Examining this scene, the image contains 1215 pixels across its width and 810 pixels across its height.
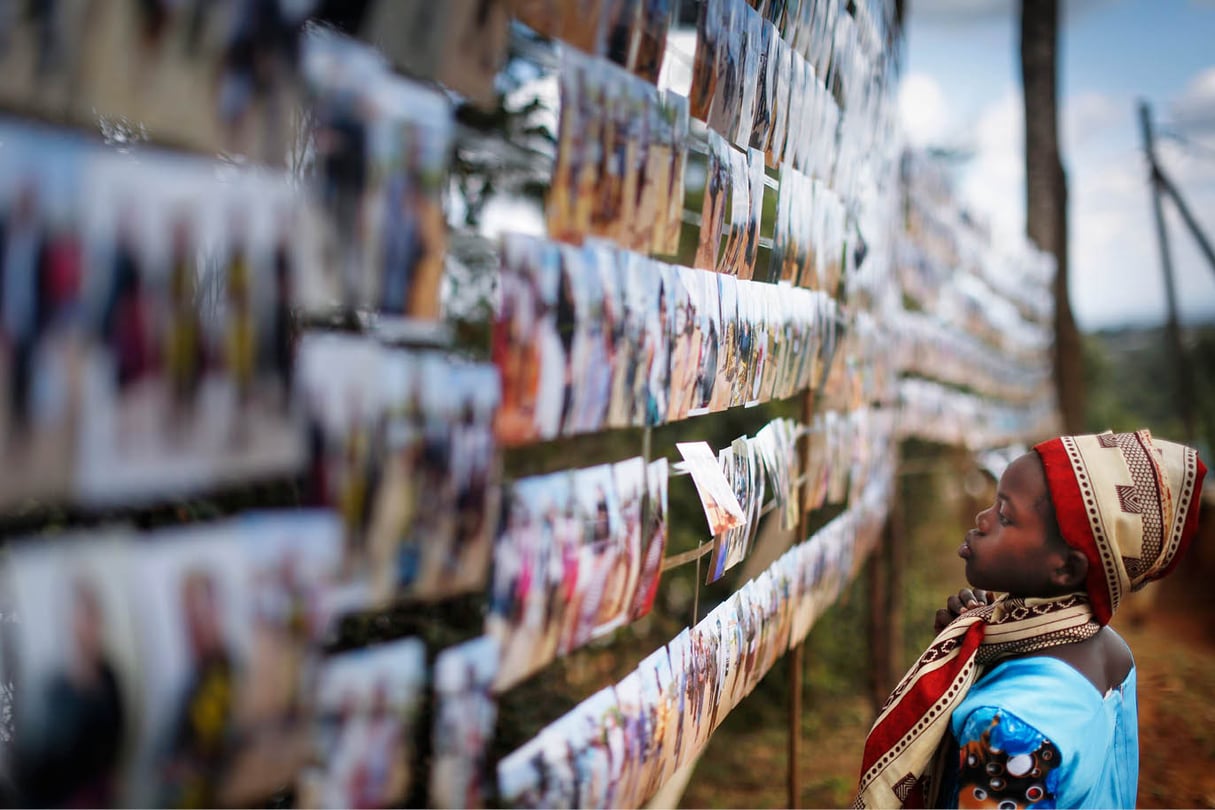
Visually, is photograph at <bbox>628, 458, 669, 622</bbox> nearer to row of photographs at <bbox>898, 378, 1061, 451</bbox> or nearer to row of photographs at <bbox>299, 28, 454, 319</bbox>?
row of photographs at <bbox>299, 28, 454, 319</bbox>

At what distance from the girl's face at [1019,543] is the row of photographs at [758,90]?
78cm

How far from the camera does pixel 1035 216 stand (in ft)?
28.6

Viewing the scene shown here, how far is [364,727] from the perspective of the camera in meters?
0.91

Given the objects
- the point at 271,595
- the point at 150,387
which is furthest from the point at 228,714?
the point at 150,387

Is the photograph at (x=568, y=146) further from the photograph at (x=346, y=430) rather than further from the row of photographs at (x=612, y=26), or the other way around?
the photograph at (x=346, y=430)

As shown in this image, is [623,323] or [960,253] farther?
[960,253]

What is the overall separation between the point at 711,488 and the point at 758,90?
0.78 meters

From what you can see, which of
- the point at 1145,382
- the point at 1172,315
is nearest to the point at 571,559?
the point at 1172,315

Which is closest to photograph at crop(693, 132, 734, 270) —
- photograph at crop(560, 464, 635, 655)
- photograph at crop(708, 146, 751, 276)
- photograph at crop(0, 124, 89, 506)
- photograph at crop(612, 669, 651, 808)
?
photograph at crop(708, 146, 751, 276)

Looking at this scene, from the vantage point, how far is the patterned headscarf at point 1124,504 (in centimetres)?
126

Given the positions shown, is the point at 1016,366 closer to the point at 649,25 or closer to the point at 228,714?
the point at 649,25

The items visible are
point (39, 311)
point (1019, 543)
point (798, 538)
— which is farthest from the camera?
point (798, 538)

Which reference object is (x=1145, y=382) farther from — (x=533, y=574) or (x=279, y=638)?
(x=279, y=638)

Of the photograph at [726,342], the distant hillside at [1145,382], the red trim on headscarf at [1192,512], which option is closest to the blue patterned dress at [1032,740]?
the red trim on headscarf at [1192,512]
